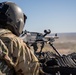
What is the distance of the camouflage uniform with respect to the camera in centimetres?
283

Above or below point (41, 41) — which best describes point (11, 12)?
above

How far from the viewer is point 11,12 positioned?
10.3 ft

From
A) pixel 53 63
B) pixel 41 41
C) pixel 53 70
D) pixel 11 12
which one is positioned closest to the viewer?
pixel 11 12

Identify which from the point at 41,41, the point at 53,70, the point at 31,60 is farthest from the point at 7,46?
the point at 41,41

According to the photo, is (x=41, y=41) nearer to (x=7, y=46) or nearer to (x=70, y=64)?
(x=70, y=64)

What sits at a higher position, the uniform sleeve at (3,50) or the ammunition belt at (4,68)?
the uniform sleeve at (3,50)

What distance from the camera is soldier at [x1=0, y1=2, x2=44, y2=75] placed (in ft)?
9.30

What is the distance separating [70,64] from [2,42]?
12.6 feet

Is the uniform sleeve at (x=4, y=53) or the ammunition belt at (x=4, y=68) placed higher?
the uniform sleeve at (x=4, y=53)

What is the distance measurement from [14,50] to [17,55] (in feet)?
0.18

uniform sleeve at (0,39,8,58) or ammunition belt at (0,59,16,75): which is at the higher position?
uniform sleeve at (0,39,8,58)

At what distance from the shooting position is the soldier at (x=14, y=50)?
2836mm

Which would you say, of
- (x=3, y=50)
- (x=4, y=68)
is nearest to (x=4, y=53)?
(x=3, y=50)

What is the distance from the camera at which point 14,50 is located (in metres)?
2.86
